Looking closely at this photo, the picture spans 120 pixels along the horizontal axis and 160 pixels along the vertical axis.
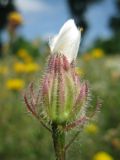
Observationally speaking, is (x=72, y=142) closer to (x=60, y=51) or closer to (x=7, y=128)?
(x=60, y=51)

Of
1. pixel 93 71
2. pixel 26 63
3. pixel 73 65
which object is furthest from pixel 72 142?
pixel 93 71

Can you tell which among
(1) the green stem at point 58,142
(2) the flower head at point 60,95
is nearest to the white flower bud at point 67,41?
(2) the flower head at point 60,95

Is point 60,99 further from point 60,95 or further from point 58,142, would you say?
point 58,142

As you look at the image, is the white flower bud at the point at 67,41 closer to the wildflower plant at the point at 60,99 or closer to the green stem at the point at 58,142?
the wildflower plant at the point at 60,99

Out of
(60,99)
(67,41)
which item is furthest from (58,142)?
(67,41)

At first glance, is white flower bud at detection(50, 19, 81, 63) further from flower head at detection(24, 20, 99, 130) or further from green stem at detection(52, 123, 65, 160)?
green stem at detection(52, 123, 65, 160)

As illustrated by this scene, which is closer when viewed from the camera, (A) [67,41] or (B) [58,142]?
(A) [67,41]

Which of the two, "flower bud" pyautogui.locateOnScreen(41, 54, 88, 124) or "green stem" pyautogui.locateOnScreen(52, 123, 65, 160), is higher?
"flower bud" pyautogui.locateOnScreen(41, 54, 88, 124)

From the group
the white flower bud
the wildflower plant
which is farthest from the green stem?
the white flower bud
